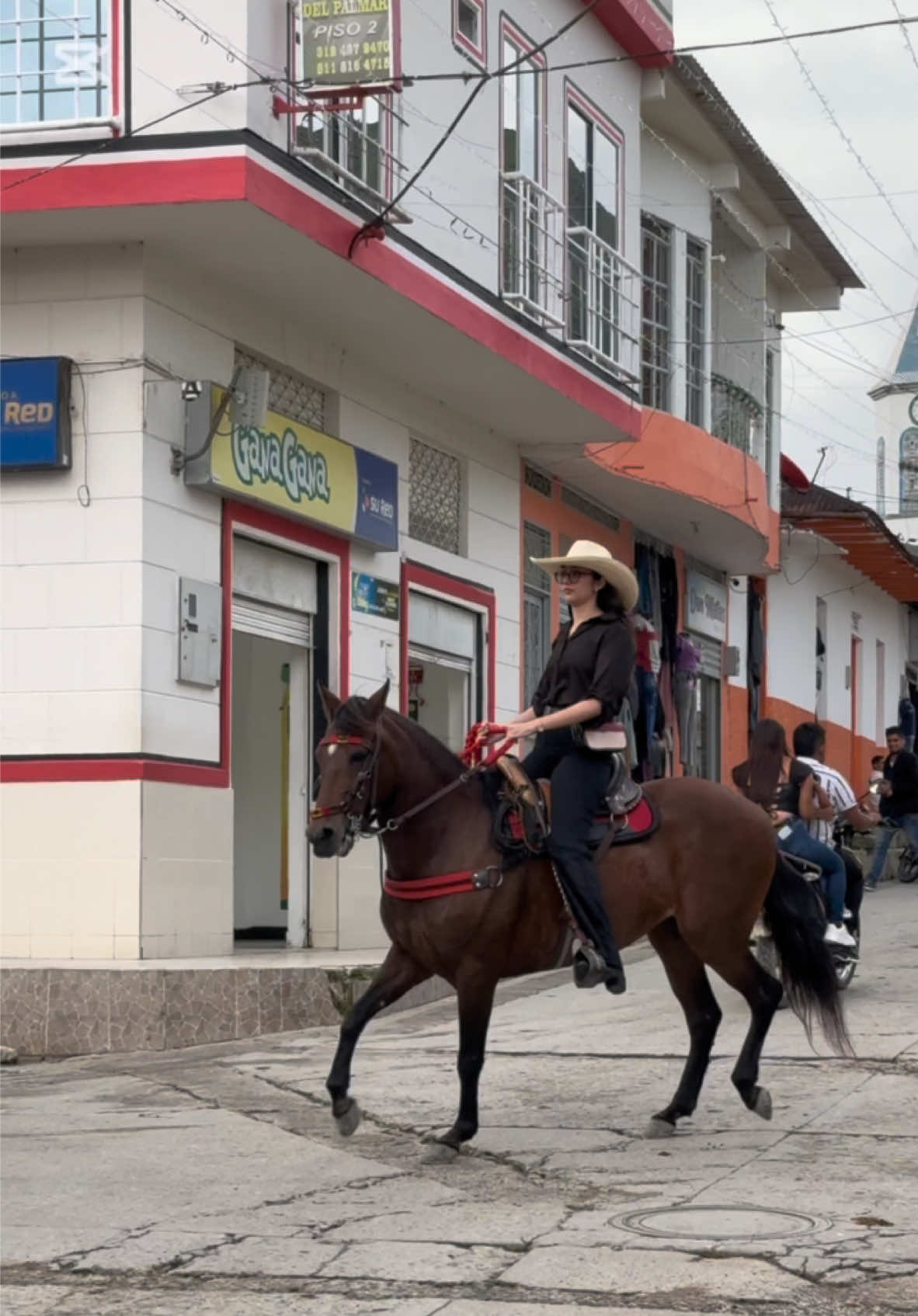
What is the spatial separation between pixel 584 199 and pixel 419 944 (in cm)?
1192

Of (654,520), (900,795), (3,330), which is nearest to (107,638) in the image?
(3,330)

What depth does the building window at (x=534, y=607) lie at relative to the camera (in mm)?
19906

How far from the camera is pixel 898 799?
24078mm

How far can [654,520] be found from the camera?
23.3 m

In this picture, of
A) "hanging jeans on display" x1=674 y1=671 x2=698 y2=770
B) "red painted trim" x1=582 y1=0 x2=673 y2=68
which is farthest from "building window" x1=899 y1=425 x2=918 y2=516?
"red painted trim" x1=582 y1=0 x2=673 y2=68

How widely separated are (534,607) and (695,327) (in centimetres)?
457

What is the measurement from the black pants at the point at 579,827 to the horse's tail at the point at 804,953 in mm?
1135

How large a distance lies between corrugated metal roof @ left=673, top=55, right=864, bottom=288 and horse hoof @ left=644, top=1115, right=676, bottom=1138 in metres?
14.0

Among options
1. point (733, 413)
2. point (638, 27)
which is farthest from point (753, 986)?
point (733, 413)

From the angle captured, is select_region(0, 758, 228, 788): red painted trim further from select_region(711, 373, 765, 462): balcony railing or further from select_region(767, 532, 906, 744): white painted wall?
select_region(767, 532, 906, 744): white painted wall

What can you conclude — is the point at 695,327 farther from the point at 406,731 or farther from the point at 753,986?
the point at 406,731

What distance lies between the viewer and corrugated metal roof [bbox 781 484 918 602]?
29158 millimetres

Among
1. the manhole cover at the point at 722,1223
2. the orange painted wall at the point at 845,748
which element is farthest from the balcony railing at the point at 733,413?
the manhole cover at the point at 722,1223

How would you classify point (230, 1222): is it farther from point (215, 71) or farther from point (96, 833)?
point (215, 71)
